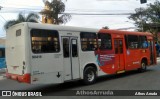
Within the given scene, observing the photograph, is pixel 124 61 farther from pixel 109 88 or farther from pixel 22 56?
pixel 22 56

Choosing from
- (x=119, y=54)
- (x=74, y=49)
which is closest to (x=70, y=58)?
(x=74, y=49)

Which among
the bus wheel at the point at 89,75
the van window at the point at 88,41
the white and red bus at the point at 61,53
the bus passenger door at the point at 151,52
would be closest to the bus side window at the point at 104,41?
the white and red bus at the point at 61,53

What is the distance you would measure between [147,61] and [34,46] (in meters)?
9.67

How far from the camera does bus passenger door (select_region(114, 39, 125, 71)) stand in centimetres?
1565

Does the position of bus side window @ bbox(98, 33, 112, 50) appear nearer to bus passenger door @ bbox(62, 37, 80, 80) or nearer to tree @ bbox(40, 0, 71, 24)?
bus passenger door @ bbox(62, 37, 80, 80)

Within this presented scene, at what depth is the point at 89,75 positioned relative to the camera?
14.0m

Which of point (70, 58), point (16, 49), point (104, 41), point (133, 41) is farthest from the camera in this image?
point (133, 41)

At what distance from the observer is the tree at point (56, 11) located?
3797 centimetres

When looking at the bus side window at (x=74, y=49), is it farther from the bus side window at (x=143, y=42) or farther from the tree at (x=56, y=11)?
the tree at (x=56, y=11)

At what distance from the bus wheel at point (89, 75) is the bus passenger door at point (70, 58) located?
57 centimetres

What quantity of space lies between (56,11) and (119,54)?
23.7 m

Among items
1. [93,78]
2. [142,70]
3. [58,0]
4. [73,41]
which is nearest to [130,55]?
[142,70]

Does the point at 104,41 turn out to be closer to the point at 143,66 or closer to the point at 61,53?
the point at 61,53

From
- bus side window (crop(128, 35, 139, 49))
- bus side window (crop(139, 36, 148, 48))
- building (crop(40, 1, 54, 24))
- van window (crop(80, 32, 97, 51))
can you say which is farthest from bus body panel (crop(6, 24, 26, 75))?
building (crop(40, 1, 54, 24))
